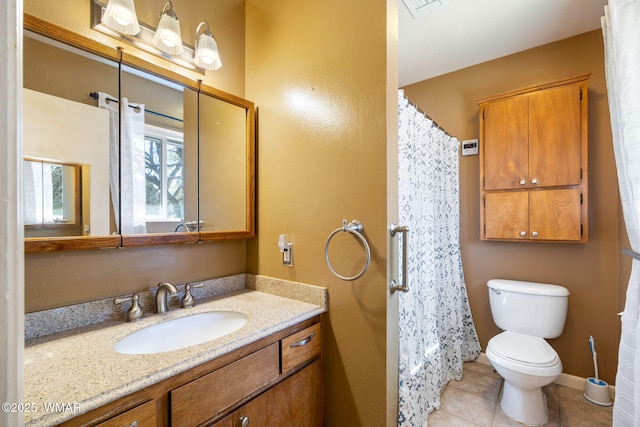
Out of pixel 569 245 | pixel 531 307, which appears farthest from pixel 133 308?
pixel 569 245

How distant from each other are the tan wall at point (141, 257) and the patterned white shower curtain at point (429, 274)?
3.34 feet

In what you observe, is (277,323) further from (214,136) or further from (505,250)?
(505,250)

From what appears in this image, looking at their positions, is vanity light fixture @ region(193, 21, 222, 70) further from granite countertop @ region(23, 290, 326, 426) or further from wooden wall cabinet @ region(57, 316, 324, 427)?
wooden wall cabinet @ region(57, 316, 324, 427)

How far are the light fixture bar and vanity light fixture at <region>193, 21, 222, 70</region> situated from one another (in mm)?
45

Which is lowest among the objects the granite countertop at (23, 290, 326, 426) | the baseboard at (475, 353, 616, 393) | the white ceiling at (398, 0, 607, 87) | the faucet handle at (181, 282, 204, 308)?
the baseboard at (475, 353, 616, 393)

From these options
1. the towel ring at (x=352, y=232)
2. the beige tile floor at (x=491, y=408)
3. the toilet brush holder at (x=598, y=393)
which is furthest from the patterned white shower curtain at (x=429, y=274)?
the toilet brush holder at (x=598, y=393)

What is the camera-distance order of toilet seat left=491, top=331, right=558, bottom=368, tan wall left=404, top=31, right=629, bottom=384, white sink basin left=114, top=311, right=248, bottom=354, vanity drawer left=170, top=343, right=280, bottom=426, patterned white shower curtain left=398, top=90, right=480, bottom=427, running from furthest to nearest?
tan wall left=404, top=31, right=629, bottom=384 < toilet seat left=491, top=331, right=558, bottom=368 < patterned white shower curtain left=398, top=90, right=480, bottom=427 < white sink basin left=114, top=311, right=248, bottom=354 < vanity drawer left=170, top=343, right=280, bottom=426

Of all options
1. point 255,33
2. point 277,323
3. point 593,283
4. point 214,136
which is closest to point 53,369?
point 277,323

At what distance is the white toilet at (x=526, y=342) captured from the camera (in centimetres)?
166

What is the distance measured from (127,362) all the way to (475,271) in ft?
8.32

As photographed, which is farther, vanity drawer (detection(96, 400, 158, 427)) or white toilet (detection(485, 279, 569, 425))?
white toilet (detection(485, 279, 569, 425))

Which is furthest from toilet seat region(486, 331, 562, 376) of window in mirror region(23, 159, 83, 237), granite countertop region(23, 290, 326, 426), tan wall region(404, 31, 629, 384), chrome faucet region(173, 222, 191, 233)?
window in mirror region(23, 159, 83, 237)

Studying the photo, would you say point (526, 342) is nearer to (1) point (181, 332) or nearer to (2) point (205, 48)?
(1) point (181, 332)

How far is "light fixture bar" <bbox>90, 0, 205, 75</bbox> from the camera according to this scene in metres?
1.16
